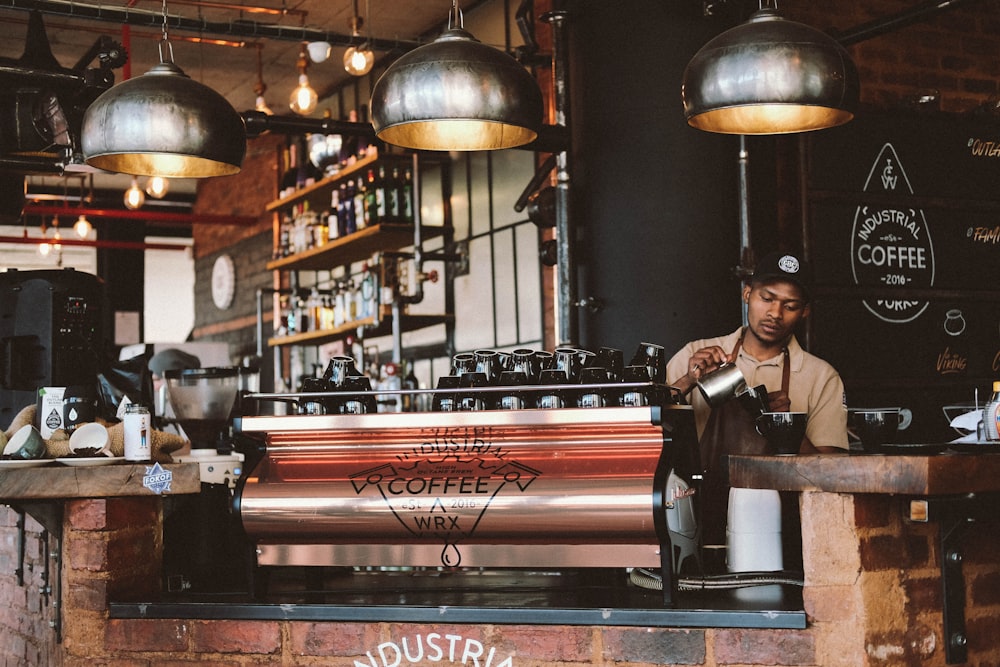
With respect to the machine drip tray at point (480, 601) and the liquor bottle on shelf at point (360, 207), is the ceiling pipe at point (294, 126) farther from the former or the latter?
the machine drip tray at point (480, 601)

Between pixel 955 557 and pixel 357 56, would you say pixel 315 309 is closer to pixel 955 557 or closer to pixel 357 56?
pixel 357 56

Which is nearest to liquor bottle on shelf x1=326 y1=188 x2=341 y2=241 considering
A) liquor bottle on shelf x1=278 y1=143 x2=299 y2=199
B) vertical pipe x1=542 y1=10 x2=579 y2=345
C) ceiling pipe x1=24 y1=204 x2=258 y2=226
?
liquor bottle on shelf x1=278 y1=143 x2=299 y2=199

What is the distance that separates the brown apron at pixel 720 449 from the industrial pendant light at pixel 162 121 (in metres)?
1.41

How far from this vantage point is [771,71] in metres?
2.38

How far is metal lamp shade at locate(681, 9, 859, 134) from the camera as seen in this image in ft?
7.82

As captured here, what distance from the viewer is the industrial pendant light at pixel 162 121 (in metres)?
2.61

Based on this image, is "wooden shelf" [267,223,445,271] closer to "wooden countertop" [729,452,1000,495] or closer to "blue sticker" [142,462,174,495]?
"blue sticker" [142,462,174,495]

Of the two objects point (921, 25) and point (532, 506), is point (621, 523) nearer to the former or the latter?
point (532, 506)

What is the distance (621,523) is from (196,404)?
1568 millimetres

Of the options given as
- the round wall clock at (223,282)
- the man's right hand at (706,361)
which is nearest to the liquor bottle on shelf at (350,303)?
the round wall clock at (223,282)

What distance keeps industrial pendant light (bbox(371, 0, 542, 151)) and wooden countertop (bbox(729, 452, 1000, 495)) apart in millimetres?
914

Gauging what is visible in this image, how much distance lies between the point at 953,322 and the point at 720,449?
5.80 feet

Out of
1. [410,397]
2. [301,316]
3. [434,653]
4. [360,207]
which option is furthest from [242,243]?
[434,653]

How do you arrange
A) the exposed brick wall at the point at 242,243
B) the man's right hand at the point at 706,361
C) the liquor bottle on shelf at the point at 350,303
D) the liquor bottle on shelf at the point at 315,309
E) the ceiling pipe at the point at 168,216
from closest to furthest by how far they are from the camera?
the man's right hand at the point at 706,361 < the liquor bottle on shelf at the point at 350,303 < the liquor bottle on shelf at the point at 315,309 < the ceiling pipe at the point at 168,216 < the exposed brick wall at the point at 242,243
